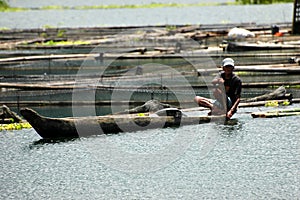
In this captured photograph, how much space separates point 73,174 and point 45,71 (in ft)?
36.5

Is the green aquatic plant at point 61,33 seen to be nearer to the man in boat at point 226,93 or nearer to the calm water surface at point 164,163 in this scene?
the calm water surface at point 164,163

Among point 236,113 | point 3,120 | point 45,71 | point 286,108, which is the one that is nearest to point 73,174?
point 3,120

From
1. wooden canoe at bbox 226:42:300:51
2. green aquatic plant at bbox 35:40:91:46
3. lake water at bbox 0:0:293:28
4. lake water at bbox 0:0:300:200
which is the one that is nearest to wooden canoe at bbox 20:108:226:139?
lake water at bbox 0:0:300:200

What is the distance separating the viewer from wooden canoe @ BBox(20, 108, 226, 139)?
12664 mm

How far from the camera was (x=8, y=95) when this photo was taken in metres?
16.7

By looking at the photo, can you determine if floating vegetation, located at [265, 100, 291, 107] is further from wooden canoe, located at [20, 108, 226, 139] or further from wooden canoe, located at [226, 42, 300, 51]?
wooden canoe, located at [226, 42, 300, 51]

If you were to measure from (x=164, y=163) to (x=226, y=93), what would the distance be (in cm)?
275

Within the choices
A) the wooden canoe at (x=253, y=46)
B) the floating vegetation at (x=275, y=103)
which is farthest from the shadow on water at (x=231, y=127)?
the wooden canoe at (x=253, y=46)

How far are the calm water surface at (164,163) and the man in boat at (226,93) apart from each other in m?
0.33

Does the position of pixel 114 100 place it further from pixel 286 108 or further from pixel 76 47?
pixel 76 47

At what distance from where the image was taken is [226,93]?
1378 cm

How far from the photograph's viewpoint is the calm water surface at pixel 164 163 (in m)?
9.95

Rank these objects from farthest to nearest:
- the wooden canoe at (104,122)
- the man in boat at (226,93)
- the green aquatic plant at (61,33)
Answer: the green aquatic plant at (61,33)
the man in boat at (226,93)
the wooden canoe at (104,122)

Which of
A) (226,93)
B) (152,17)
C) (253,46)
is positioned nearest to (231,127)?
(226,93)
